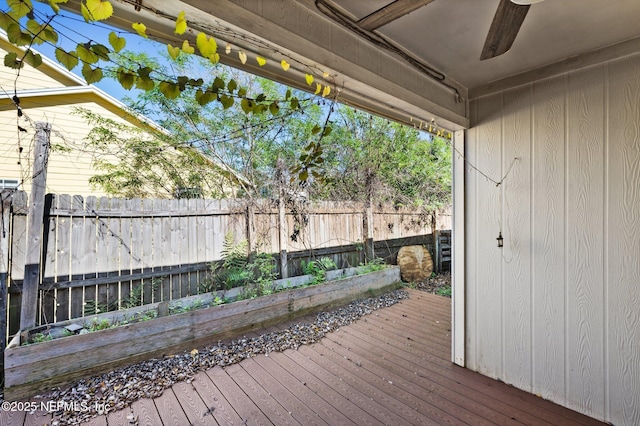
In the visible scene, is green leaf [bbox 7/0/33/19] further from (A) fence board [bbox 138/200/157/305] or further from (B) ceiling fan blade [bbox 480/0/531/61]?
(A) fence board [bbox 138/200/157/305]

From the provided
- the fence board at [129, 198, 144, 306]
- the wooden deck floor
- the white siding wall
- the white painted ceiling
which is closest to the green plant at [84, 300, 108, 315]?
the fence board at [129, 198, 144, 306]

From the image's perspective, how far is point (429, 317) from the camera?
335 centimetres

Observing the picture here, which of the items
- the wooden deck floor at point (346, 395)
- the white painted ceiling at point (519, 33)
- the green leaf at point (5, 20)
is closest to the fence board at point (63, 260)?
the wooden deck floor at point (346, 395)

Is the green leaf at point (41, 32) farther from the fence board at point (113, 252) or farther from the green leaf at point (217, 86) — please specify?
the fence board at point (113, 252)

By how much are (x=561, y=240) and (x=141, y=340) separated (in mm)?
3206

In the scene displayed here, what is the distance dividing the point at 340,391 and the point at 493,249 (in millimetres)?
1515

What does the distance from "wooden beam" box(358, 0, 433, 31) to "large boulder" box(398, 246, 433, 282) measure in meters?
4.40

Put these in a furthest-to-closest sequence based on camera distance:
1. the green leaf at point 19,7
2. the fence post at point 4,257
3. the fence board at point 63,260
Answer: the fence board at point 63,260 < the fence post at point 4,257 < the green leaf at point 19,7

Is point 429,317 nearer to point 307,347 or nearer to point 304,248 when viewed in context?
point 307,347

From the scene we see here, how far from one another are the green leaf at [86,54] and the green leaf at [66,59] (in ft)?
0.12

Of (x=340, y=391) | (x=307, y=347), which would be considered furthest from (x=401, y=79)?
(x=307, y=347)

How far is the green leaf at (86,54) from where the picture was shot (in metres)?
0.86

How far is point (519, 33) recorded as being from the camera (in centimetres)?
153

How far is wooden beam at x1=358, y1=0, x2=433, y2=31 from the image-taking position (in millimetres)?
1247
